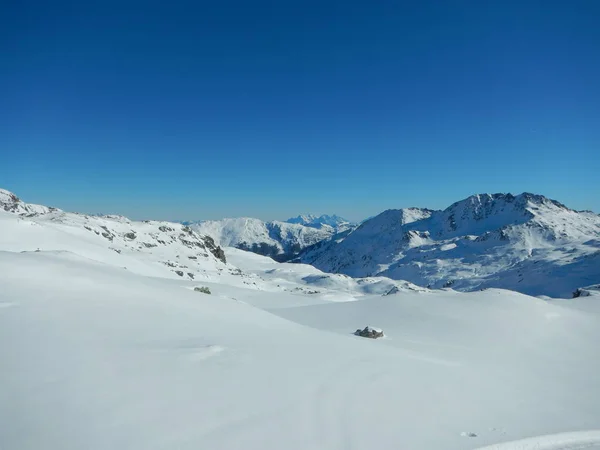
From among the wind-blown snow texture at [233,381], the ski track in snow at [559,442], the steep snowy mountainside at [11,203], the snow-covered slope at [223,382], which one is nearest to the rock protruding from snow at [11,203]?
the steep snowy mountainside at [11,203]

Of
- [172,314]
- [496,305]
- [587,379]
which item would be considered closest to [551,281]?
[496,305]

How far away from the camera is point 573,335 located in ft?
60.5

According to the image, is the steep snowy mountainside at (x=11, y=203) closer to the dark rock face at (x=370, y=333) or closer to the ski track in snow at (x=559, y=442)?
the dark rock face at (x=370, y=333)

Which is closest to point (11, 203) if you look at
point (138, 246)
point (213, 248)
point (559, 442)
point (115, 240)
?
point (115, 240)

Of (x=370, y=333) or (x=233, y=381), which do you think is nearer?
(x=233, y=381)

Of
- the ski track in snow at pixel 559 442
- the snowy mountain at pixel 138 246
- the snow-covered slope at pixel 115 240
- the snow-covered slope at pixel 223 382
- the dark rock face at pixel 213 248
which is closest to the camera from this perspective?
the snow-covered slope at pixel 223 382

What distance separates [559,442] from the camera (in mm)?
7340

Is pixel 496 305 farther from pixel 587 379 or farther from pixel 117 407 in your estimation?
pixel 117 407

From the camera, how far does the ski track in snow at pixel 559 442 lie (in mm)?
6770

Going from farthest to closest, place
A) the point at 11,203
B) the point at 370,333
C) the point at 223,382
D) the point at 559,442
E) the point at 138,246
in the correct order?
1. the point at 11,203
2. the point at 138,246
3. the point at 370,333
4. the point at 559,442
5. the point at 223,382

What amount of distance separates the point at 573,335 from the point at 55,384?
22642 millimetres

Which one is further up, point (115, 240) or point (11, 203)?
point (11, 203)

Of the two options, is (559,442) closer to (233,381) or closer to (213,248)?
(233,381)

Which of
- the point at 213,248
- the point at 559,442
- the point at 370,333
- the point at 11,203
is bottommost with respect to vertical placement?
the point at 559,442
